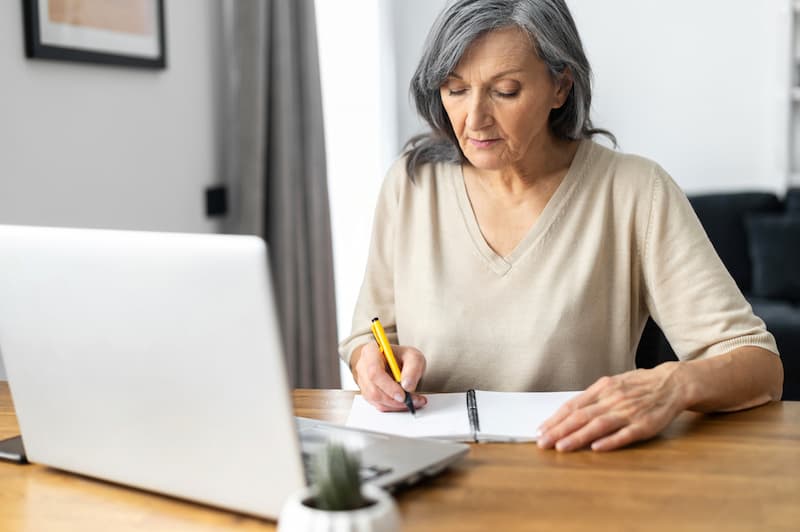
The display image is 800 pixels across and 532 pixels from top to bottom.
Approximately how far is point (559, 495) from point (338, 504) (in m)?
0.35

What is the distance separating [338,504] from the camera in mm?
727

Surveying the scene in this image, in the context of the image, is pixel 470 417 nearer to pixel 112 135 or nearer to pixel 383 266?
pixel 383 266

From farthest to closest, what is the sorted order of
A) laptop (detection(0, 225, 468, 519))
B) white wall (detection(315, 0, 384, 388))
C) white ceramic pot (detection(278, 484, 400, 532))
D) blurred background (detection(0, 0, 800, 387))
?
white wall (detection(315, 0, 384, 388)) → blurred background (detection(0, 0, 800, 387)) → laptop (detection(0, 225, 468, 519)) → white ceramic pot (detection(278, 484, 400, 532))

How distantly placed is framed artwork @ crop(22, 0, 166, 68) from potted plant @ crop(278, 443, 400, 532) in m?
1.86

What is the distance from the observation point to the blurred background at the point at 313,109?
242cm

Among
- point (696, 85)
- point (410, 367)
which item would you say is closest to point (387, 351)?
point (410, 367)

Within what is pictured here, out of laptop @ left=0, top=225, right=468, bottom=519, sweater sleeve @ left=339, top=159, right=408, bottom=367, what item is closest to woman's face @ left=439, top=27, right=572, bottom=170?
sweater sleeve @ left=339, top=159, right=408, bottom=367

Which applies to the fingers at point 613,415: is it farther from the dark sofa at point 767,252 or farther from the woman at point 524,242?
the dark sofa at point 767,252

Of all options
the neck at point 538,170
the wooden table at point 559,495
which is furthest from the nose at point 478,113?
the wooden table at point 559,495

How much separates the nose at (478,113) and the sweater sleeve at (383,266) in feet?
0.89

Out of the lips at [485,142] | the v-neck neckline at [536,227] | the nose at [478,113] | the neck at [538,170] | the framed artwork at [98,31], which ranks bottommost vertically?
the v-neck neckline at [536,227]

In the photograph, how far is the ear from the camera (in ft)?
5.33

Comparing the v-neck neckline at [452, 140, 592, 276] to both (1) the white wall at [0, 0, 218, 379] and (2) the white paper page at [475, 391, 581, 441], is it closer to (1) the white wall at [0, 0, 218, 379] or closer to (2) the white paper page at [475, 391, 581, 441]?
(2) the white paper page at [475, 391, 581, 441]

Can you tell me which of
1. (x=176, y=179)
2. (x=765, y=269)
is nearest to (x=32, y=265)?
(x=176, y=179)
